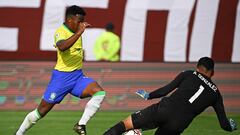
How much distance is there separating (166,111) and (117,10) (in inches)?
481

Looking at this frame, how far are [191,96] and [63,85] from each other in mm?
2474

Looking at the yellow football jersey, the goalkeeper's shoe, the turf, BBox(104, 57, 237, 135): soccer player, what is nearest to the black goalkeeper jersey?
BBox(104, 57, 237, 135): soccer player

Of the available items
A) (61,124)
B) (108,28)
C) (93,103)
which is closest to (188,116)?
(93,103)

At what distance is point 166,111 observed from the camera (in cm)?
977

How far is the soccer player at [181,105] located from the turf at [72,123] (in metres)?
3.24

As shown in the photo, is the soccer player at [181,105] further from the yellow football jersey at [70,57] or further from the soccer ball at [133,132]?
the yellow football jersey at [70,57]

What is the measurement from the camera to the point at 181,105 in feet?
32.1

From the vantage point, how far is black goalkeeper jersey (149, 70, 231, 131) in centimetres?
980

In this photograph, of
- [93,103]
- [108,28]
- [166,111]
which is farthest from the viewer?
[108,28]

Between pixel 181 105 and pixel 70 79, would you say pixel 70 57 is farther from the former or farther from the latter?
pixel 181 105

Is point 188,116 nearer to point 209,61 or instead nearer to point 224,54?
point 209,61

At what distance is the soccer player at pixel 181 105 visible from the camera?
32.1 ft

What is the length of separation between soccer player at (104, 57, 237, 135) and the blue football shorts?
1.70 m

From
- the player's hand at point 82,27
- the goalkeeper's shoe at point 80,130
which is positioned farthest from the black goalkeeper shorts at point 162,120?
the player's hand at point 82,27
